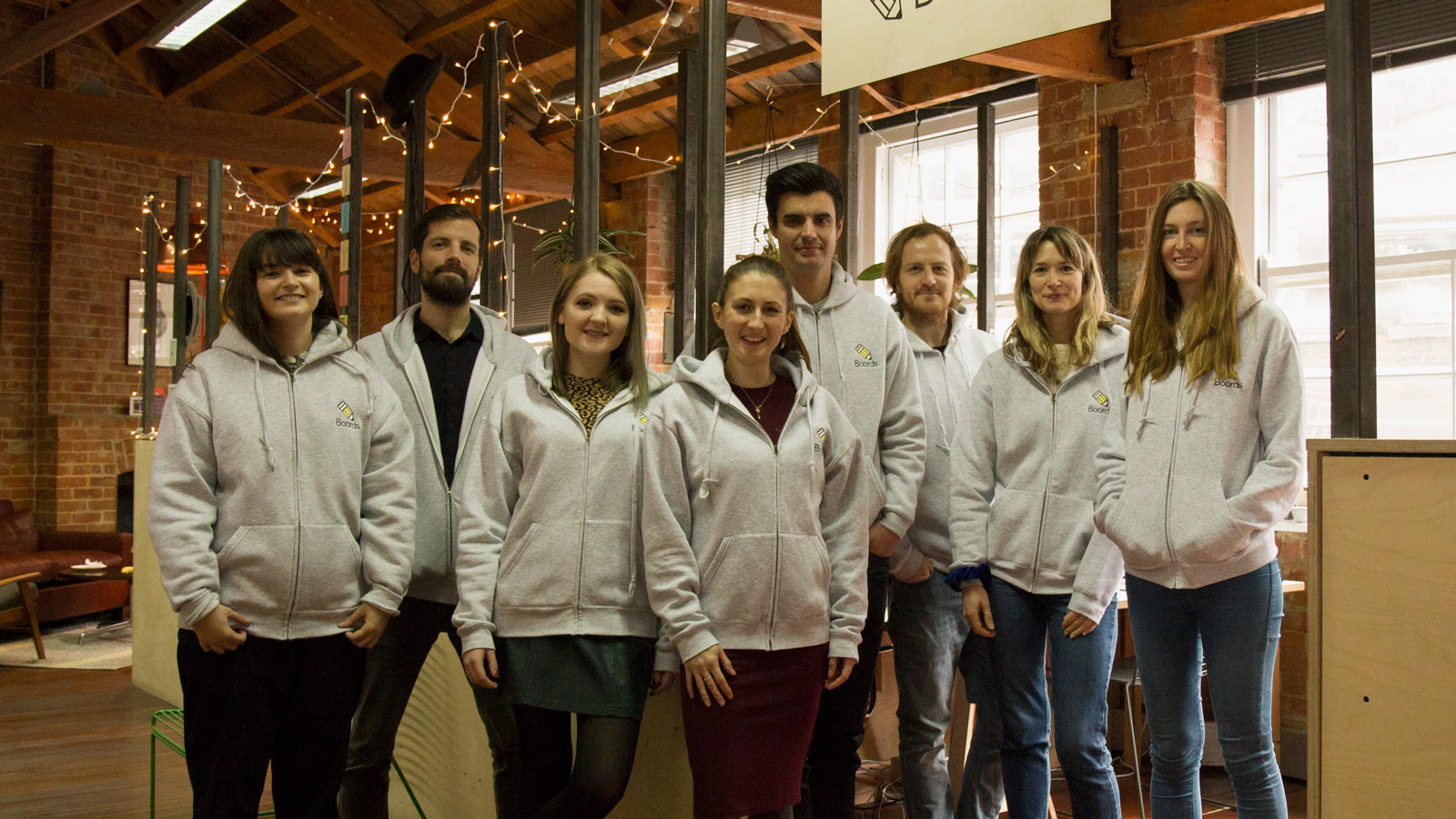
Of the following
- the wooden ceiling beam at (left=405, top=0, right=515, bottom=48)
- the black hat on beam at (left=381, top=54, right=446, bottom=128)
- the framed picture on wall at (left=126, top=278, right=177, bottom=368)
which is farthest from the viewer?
the framed picture on wall at (left=126, top=278, right=177, bottom=368)

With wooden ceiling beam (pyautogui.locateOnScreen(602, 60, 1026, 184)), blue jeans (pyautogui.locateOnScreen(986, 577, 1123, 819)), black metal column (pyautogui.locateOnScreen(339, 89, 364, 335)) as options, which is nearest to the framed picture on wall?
wooden ceiling beam (pyautogui.locateOnScreen(602, 60, 1026, 184))

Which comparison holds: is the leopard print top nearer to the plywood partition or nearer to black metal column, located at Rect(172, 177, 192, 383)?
the plywood partition

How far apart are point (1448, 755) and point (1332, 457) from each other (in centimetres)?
39

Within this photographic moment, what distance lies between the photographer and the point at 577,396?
2.12 m

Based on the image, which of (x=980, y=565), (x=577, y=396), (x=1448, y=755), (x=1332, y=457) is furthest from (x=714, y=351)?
(x=1448, y=755)

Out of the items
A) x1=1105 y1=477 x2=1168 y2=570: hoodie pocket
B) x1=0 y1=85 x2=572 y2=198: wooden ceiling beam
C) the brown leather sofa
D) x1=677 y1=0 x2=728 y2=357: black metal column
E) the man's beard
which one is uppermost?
x1=0 y1=85 x2=572 y2=198: wooden ceiling beam

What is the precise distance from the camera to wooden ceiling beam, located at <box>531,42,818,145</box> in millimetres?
7172

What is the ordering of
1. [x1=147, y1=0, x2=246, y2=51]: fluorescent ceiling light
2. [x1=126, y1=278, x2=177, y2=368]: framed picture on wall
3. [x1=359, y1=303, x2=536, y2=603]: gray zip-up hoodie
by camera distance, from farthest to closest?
[x1=126, y1=278, x2=177, y2=368]: framed picture on wall
[x1=147, y1=0, x2=246, y2=51]: fluorescent ceiling light
[x1=359, y1=303, x2=536, y2=603]: gray zip-up hoodie

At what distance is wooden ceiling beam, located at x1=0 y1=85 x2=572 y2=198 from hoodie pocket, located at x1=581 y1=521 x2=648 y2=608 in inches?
211

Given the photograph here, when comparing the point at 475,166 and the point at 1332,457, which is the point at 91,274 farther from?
the point at 1332,457

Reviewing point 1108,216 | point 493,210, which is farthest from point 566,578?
point 1108,216

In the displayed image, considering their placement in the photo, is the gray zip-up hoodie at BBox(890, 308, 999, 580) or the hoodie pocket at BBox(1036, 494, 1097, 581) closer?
the hoodie pocket at BBox(1036, 494, 1097, 581)

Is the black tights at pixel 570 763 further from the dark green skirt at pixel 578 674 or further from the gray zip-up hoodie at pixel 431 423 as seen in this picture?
the gray zip-up hoodie at pixel 431 423

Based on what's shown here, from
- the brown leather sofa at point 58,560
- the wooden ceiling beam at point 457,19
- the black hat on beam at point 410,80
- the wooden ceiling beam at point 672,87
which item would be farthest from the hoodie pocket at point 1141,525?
the wooden ceiling beam at point 457,19
